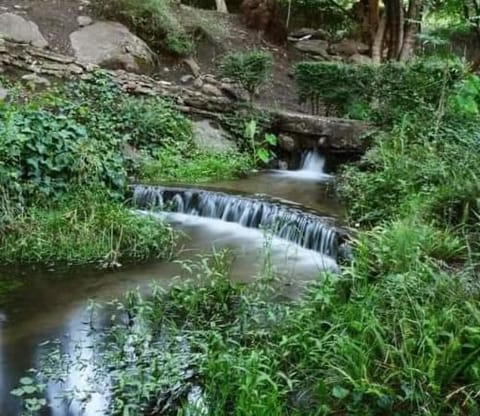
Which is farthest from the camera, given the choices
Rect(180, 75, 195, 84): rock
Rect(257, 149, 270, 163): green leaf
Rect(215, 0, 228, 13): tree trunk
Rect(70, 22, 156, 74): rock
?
Rect(215, 0, 228, 13): tree trunk

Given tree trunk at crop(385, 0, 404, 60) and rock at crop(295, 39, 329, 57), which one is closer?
tree trunk at crop(385, 0, 404, 60)

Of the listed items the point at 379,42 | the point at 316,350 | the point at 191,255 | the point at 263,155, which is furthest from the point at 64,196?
the point at 379,42

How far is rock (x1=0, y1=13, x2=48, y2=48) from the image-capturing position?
8.48 metres

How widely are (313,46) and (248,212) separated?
6936 mm

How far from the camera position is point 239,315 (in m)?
3.63

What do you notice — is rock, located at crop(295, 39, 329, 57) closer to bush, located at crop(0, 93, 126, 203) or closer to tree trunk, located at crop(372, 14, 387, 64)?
tree trunk, located at crop(372, 14, 387, 64)

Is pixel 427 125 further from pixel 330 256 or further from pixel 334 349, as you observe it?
pixel 334 349

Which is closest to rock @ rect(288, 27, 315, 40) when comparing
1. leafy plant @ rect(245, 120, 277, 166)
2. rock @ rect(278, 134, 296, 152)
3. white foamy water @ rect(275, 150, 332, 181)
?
rock @ rect(278, 134, 296, 152)

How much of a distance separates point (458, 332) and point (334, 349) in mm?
552

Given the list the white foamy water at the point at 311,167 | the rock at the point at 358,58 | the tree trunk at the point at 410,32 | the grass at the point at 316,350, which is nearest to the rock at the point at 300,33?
the rock at the point at 358,58

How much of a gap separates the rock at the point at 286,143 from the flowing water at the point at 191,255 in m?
0.85

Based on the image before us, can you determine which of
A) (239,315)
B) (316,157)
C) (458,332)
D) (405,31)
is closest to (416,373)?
(458,332)

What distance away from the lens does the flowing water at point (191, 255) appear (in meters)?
3.49

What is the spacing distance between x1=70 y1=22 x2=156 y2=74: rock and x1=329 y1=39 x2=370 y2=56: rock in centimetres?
448
